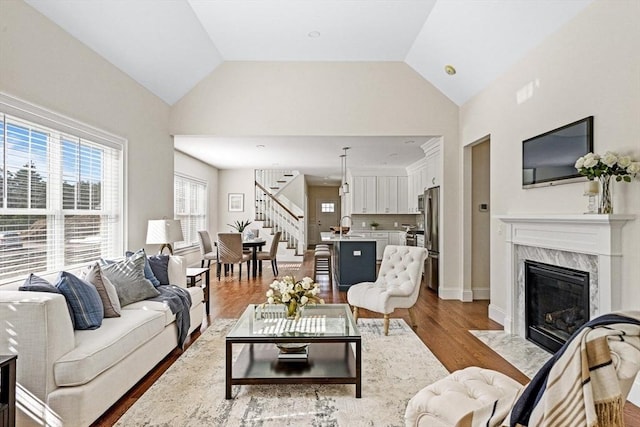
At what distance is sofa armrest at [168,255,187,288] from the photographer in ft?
13.3

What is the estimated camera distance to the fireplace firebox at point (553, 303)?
10.4 ft

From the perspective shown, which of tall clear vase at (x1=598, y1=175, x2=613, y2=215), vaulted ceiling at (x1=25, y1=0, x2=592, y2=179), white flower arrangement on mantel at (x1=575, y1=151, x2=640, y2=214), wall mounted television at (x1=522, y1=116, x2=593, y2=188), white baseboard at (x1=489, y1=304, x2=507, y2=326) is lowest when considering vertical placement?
white baseboard at (x1=489, y1=304, x2=507, y2=326)

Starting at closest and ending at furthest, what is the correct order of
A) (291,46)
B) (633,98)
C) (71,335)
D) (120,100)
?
(71,335)
(633,98)
(120,100)
(291,46)

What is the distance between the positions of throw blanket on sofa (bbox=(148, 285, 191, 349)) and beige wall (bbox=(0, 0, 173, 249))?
1233 mm

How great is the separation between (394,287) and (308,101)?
3.03 metres

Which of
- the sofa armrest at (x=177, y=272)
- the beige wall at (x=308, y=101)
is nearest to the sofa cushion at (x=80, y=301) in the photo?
the sofa armrest at (x=177, y=272)

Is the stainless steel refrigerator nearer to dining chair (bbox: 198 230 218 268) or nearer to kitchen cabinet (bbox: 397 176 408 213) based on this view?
kitchen cabinet (bbox: 397 176 408 213)

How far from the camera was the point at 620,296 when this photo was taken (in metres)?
2.68

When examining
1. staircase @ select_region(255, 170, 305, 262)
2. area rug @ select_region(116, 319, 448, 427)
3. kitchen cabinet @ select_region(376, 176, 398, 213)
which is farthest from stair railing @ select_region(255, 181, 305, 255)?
area rug @ select_region(116, 319, 448, 427)

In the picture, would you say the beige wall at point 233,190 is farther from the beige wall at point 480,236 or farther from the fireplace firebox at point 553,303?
the fireplace firebox at point 553,303

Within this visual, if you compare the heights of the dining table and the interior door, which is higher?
the interior door

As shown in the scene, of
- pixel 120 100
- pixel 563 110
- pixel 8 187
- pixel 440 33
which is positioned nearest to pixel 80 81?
pixel 120 100

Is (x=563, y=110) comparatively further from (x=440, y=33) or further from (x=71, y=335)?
(x=71, y=335)

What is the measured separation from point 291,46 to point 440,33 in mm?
1898
